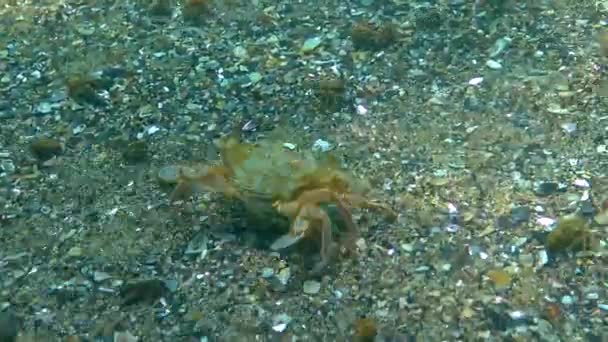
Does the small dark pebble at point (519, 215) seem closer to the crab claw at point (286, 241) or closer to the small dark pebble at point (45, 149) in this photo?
Answer: the crab claw at point (286, 241)

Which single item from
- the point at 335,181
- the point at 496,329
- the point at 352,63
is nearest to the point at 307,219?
the point at 335,181

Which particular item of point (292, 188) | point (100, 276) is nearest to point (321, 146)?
point (292, 188)

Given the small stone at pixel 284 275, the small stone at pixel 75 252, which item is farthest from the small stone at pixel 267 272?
the small stone at pixel 75 252

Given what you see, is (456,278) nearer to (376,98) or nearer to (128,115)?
(376,98)

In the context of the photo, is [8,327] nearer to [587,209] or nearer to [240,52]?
[240,52]

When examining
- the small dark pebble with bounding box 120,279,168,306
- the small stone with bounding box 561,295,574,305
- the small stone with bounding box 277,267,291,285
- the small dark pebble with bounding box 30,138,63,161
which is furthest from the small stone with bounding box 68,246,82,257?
the small stone with bounding box 561,295,574,305

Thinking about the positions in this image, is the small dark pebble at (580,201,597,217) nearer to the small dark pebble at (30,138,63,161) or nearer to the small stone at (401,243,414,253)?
the small stone at (401,243,414,253)
